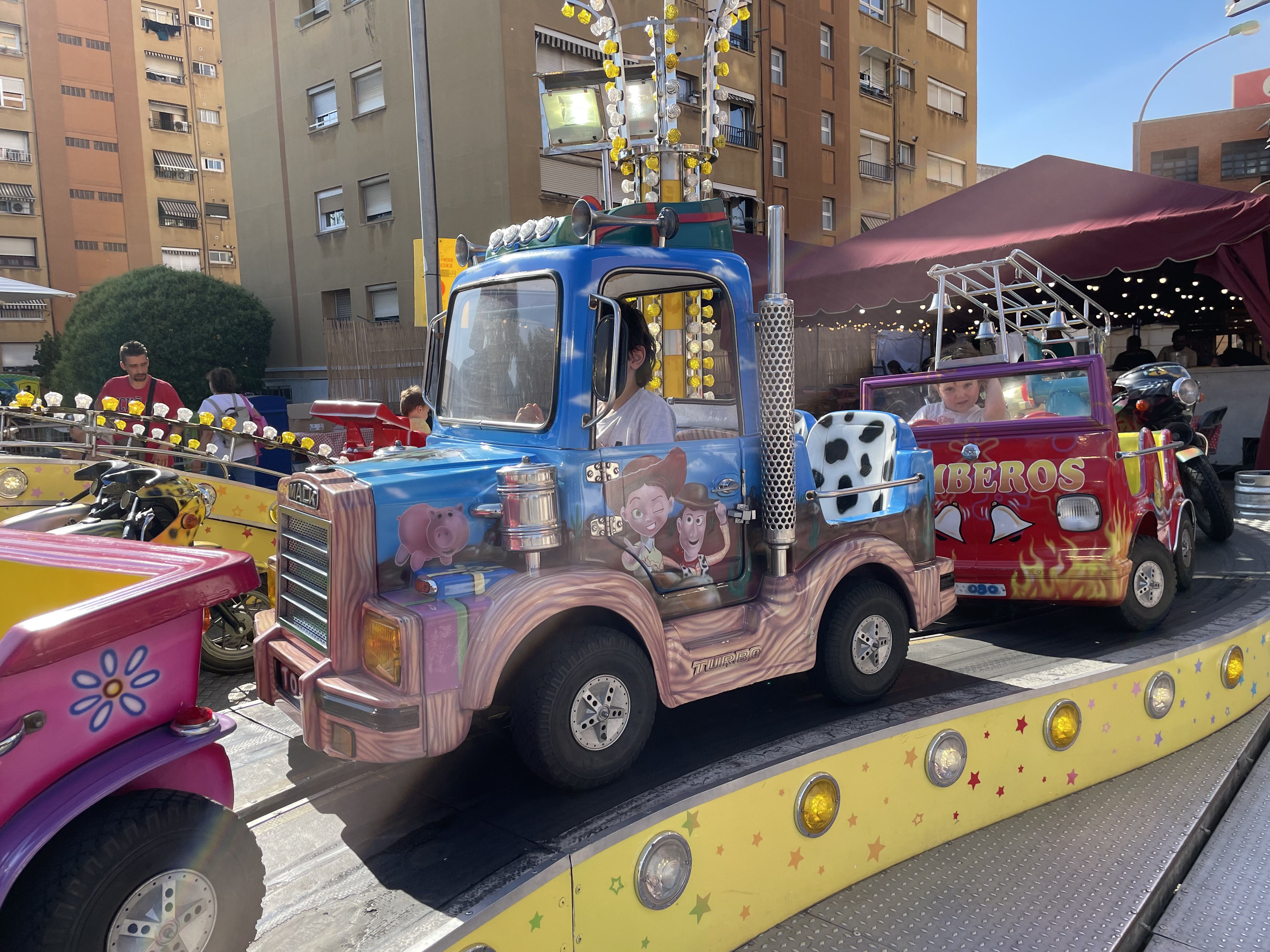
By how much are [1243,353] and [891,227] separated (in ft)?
24.1

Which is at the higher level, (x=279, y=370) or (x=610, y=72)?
(x=610, y=72)

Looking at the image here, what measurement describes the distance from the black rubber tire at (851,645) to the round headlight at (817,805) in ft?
2.80

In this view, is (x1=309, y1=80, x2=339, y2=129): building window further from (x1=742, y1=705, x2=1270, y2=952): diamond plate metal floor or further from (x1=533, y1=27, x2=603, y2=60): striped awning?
(x1=742, y1=705, x2=1270, y2=952): diamond plate metal floor

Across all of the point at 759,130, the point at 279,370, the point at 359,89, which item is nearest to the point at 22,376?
the point at 279,370

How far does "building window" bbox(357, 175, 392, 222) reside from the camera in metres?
20.1

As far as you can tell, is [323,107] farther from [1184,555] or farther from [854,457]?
[1184,555]

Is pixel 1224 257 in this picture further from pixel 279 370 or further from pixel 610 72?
pixel 279 370

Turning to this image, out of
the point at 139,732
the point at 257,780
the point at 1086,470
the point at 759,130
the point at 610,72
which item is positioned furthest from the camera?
the point at 759,130

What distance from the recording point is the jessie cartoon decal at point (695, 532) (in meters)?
3.56

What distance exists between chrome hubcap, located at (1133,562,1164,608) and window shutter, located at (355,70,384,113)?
1937 cm

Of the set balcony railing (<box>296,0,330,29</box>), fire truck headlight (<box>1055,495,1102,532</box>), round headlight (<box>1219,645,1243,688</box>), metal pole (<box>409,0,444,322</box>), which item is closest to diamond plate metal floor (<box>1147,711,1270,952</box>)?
round headlight (<box>1219,645,1243,688</box>)

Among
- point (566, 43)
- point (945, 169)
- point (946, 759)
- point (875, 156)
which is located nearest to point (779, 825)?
point (946, 759)

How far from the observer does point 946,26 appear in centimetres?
3114

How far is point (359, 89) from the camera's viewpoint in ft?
66.9
